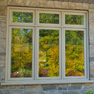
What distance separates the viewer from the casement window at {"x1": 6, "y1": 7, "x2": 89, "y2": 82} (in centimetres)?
381

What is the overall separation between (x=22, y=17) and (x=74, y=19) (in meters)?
1.48

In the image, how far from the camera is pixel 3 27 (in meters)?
3.67

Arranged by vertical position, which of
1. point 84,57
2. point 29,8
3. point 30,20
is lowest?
point 84,57

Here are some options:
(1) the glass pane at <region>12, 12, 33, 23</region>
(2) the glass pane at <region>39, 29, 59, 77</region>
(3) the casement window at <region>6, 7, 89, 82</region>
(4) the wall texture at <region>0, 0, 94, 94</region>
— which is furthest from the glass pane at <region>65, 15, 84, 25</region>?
(1) the glass pane at <region>12, 12, 33, 23</region>

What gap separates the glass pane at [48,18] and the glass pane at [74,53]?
1.57 ft

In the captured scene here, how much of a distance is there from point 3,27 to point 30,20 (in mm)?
748

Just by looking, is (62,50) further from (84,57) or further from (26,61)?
(26,61)

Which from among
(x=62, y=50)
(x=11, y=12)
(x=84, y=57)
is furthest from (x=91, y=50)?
(x=11, y=12)

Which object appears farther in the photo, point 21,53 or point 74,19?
point 74,19

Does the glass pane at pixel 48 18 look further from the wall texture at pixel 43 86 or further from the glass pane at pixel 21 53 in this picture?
the glass pane at pixel 21 53

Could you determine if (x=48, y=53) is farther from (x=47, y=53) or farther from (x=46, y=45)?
(x=46, y=45)

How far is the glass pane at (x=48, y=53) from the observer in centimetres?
390

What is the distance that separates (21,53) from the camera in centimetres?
383

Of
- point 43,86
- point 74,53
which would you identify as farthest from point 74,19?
point 43,86
